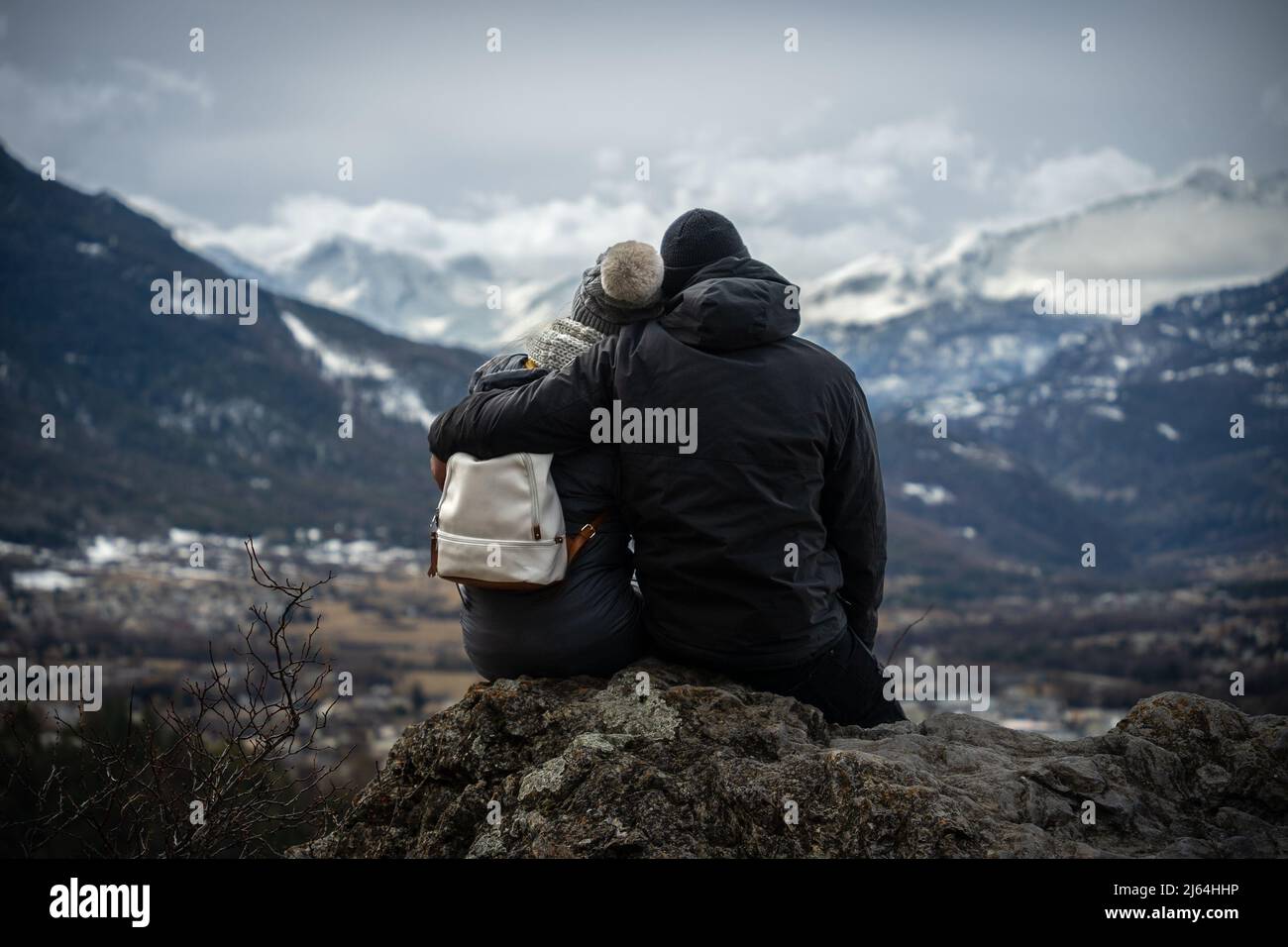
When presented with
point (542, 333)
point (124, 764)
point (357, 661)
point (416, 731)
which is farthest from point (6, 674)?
point (357, 661)

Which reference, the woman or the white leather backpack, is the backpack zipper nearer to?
the white leather backpack

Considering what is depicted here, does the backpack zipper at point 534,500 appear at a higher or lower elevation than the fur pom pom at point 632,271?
lower

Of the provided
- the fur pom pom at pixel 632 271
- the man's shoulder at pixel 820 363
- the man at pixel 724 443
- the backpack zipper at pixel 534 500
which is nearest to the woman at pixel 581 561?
the fur pom pom at pixel 632 271

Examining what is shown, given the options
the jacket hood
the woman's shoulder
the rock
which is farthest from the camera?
the woman's shoulder

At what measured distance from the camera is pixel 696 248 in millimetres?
5914

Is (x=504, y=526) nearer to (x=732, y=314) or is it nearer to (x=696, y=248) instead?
(x=732, y=314)

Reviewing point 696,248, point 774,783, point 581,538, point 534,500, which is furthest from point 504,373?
point 774,783

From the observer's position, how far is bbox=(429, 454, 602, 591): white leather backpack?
5348 millimetres

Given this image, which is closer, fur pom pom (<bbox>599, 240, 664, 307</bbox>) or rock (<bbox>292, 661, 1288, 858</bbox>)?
rock (<bbox>292, 661, 1288, 858</bbox>)

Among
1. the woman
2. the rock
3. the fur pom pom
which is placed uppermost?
the fur pom pom

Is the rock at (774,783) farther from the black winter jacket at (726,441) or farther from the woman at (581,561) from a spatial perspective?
the black winter jacket at (726,441)

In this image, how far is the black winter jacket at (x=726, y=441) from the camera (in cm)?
543

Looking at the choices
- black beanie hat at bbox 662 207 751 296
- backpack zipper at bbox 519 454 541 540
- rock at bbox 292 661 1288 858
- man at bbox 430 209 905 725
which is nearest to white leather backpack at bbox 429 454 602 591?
backpack zipper at bbox 519 454 541 540

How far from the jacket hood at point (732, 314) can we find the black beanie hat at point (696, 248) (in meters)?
0.34
